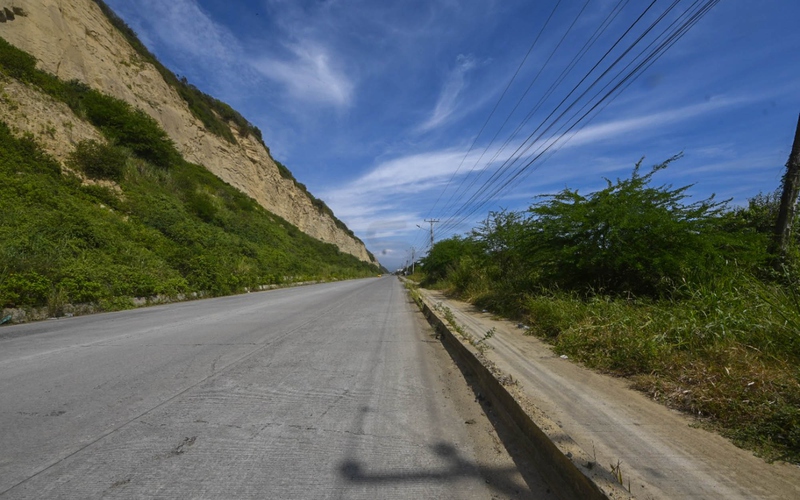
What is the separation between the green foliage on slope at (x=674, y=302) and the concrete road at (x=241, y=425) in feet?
6.34

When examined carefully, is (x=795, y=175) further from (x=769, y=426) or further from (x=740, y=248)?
(x=769, y=426)

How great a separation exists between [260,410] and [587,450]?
2.72 meters

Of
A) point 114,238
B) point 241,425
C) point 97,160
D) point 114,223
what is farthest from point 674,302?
point 97,160

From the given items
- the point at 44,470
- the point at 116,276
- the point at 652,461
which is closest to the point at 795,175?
the point at 652,461

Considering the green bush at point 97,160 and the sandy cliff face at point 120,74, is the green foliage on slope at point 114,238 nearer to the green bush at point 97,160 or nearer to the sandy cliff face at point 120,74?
the green bush at point 97,160

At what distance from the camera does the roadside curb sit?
2.21 meters

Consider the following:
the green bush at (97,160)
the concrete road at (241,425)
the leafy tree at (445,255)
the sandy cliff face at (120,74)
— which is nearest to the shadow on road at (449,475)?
the concrete road at (241,425)

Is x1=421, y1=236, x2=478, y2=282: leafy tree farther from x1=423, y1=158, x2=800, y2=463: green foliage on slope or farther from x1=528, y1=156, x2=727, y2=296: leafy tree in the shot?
x1=528, y1=156, x2=727, y2=296: leafy tree

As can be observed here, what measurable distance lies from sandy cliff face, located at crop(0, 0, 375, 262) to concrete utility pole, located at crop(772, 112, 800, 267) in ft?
108

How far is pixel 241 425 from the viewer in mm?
3307

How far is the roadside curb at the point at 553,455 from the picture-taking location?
221 cm

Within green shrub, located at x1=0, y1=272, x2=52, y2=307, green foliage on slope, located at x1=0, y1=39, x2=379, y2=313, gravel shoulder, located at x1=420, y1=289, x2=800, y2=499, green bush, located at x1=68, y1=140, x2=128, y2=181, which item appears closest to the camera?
gravel shoulder, located at x1=420, y1=289, x2=800, y2=499

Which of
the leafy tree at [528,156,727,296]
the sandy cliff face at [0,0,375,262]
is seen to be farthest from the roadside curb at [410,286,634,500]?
the sandy cliff face at [0,0,375,262]

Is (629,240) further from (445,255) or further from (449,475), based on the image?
(445,255)
